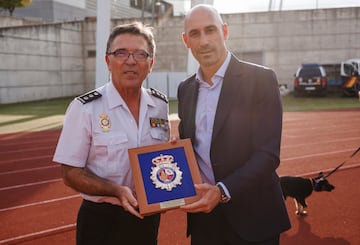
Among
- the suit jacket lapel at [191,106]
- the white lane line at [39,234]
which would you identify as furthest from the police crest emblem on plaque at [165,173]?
the white lane line at [39,234]

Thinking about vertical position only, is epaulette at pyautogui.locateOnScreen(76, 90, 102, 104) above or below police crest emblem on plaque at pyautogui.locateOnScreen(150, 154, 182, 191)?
above

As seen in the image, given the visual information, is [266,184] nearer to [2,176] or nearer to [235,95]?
[235,95]

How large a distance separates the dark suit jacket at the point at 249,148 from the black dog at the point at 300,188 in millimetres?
2091

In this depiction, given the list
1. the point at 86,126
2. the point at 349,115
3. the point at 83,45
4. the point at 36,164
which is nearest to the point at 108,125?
the point at 86,126

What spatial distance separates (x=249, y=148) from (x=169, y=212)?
99.9 inches

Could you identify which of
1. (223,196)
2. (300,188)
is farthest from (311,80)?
(223,196)

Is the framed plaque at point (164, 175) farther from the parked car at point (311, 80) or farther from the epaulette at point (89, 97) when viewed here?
the parked car at point (311, 80)

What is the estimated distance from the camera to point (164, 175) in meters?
1.84

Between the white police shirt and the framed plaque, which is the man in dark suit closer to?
the framed plaque

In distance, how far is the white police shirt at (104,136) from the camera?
194 centimetres

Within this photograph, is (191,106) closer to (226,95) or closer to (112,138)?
(226,95)

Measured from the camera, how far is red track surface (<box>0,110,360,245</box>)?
12.2 feet

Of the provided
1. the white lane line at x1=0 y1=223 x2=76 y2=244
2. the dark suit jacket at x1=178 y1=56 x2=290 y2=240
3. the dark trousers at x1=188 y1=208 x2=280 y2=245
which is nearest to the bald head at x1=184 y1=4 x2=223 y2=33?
the dark suit jacket at x1=178 y1=56 x2=290 y2=240

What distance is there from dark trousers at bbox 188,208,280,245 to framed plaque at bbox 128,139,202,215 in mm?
311
